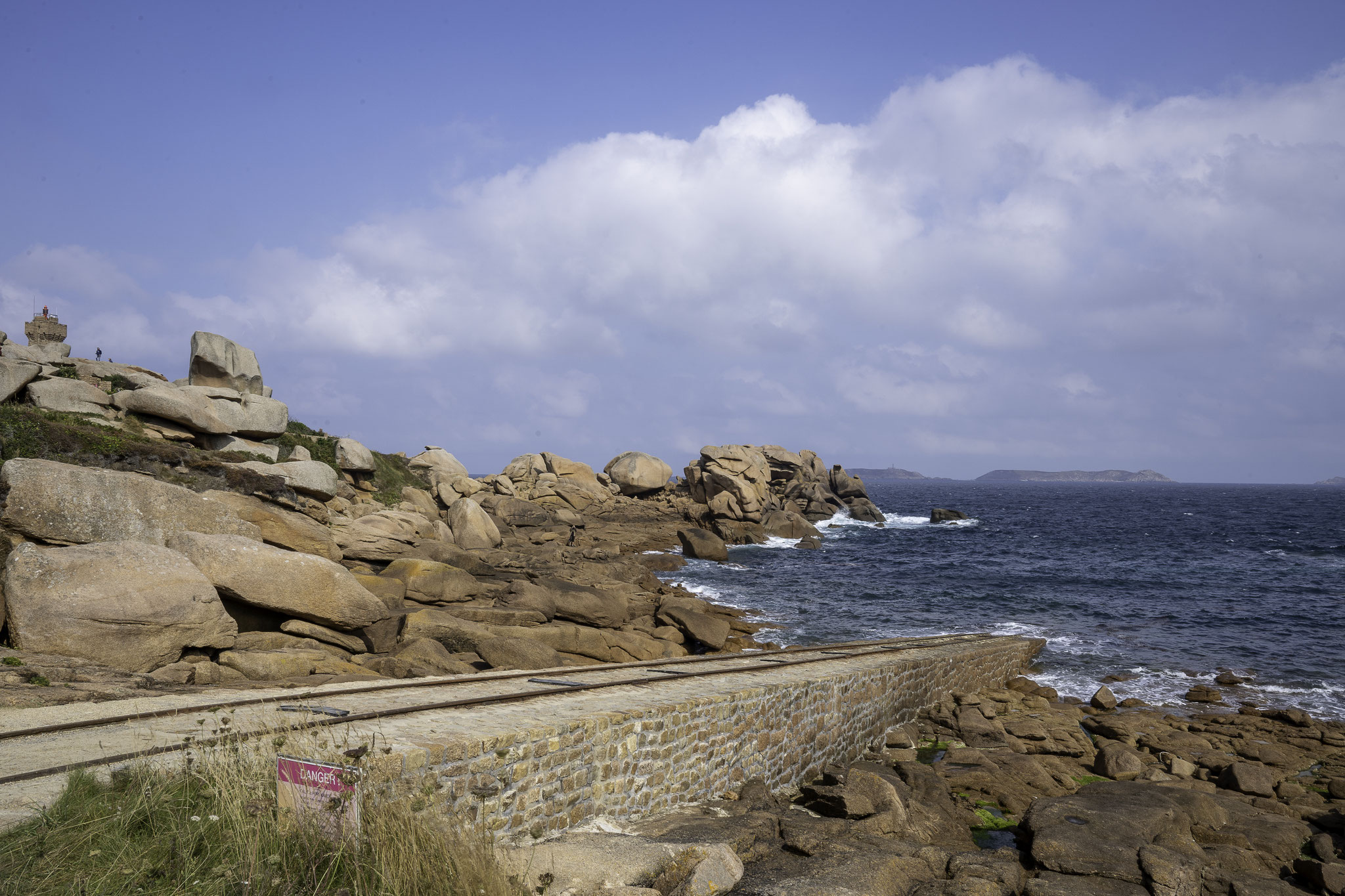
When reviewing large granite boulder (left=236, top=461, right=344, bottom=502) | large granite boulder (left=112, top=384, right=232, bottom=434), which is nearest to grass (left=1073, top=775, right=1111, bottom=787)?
large granite boulder (left=236, top=461, right=344, bottom=502)

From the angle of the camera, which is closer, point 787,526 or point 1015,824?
point 1015,824

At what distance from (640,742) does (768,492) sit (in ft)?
169

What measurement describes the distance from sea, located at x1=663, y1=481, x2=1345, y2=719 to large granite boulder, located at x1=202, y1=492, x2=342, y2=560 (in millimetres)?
13395

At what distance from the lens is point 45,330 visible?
3069 cm

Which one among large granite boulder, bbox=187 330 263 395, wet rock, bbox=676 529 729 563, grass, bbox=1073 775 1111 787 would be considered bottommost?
grass, bbox=1073 775 1111 787

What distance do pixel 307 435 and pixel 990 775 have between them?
84.5 feet

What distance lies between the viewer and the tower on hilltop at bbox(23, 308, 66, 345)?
30.3m

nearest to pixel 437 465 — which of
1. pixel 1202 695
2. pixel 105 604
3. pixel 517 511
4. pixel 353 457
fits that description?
pixel 517 511

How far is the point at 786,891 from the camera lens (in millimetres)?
6543

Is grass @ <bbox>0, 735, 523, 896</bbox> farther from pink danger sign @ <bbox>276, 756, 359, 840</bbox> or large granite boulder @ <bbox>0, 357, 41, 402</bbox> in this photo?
large granite boulder @ <bbox>0, 357, 41, 402</bbox>

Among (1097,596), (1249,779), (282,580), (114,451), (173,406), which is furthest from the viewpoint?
(1097,596)

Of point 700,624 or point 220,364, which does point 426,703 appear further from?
point 220,364

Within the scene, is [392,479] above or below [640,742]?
above

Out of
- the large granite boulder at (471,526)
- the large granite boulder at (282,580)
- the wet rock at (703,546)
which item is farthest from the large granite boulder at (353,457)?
the wet rock at (703,546)
